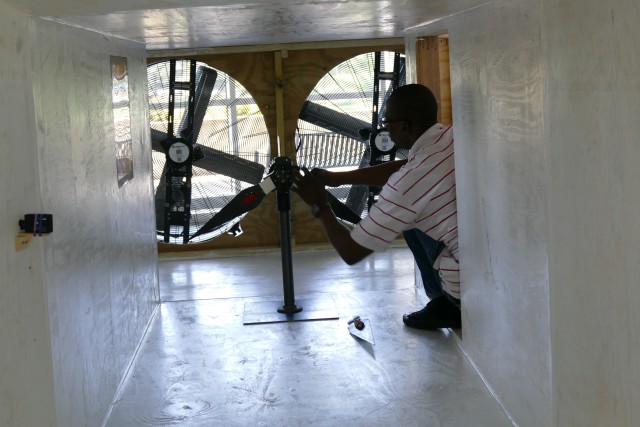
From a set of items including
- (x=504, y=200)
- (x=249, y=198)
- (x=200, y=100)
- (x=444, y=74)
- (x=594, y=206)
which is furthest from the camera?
(x=200, y=100)

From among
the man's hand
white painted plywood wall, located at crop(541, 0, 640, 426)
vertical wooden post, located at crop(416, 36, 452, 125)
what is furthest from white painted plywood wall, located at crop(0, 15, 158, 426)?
vertical wooden post, located at crop(416, 36, 452, 125)

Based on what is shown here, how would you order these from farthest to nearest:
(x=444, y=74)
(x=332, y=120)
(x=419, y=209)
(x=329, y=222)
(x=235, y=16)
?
(x=332, y=120) < (x=444, y=74) < (x=329, y=222) < (x=419, y=209) < (x=235, y=16)

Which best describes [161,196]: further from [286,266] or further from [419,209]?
[419,209]

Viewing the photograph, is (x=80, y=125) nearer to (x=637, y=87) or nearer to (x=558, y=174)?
(x=558, y=174)

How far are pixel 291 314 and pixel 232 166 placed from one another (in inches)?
79.6

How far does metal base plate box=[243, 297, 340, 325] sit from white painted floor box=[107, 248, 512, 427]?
32 millimetres

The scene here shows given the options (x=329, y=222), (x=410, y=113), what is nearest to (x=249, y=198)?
(x=329, y=222)

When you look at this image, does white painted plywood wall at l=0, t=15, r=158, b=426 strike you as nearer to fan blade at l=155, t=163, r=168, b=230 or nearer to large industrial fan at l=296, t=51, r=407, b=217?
fan blade at l=155, t=163, r=168, b=230

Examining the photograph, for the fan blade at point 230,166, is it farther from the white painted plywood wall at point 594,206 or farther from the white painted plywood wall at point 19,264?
the white painted plywood wall at point 594,206

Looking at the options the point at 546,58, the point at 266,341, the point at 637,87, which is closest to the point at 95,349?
the point at 266,341

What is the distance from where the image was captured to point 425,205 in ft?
15.6

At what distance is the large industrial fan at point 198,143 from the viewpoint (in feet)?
23.5

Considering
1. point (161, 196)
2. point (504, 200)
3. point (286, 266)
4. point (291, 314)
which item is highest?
point (161, 196)

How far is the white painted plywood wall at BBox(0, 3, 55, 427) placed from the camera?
8.18 ft
